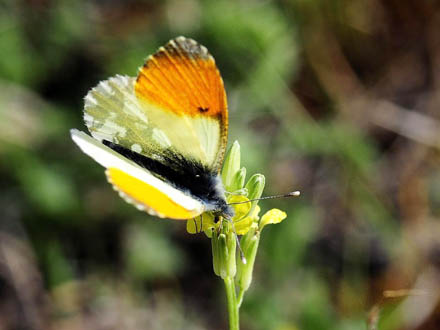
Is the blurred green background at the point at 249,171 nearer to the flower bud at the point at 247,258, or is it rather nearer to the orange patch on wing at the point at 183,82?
the flower bud at the point at 247,258

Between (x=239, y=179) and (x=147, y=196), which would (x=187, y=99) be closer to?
(x=239, y=179)

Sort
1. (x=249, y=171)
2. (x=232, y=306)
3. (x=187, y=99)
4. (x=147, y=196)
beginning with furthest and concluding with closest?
1. (x=249, y=171)
2. (x=187, y=99)
3. (x=232, y=306)
4. (x=147, y=196)

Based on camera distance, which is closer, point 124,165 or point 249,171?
point 124,165

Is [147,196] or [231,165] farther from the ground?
[231,165]

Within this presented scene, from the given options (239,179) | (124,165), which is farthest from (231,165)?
(124,165)

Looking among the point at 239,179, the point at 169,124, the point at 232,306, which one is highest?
the point at 169,124

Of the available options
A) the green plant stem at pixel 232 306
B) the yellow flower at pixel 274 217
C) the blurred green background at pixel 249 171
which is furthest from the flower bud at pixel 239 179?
the blurred green background at pixel 249 171
